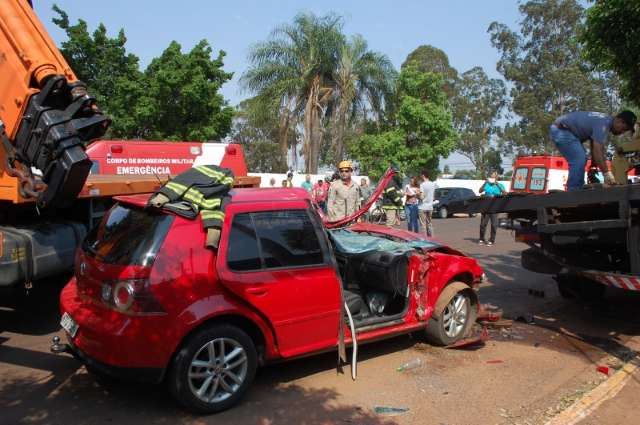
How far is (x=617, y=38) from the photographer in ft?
25.3

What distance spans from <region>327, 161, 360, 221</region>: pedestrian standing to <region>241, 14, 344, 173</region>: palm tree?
17287mm

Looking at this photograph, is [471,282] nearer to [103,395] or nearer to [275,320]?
[275,320]

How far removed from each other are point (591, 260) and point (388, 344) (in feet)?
8.47

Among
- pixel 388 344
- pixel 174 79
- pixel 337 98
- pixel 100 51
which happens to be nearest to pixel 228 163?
pixel 388 344

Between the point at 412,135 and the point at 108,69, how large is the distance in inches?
578

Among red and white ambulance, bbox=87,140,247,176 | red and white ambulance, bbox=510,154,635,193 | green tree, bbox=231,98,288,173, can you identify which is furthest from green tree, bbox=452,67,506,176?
red and white ambulance, bbox=87,140,247,176

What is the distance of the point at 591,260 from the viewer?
6.14 metres

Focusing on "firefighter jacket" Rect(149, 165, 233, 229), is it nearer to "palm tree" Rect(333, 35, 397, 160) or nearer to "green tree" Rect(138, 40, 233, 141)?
"green tree" Rect(138, 40, 233, 141)

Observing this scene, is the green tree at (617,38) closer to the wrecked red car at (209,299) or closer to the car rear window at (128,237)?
the wrecked red car at (209,299)

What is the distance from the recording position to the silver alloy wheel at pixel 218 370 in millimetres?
3738

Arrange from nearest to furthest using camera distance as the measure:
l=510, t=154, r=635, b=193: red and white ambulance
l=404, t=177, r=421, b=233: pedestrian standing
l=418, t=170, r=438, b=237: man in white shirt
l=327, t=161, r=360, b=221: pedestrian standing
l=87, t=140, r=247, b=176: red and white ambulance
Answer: l=327, t=161, r=360, b=221: pedestrian standing < l=87, t=140, r=247, b=176: red and white ambulance < l=418, t=170, r=438, b=237: man in white shirt < l=404, t=177, r=421, b=233: pedestrian standing < l=510, t=154, r=635, b=193: red and white ambulance

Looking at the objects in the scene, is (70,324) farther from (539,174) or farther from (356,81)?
(356,81)

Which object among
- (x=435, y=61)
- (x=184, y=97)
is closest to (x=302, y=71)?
(x=184, y=97)

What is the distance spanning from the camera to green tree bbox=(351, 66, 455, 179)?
2741 cm
